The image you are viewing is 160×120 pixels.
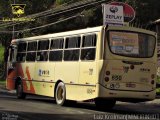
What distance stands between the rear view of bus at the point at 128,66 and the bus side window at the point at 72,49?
1.94 m

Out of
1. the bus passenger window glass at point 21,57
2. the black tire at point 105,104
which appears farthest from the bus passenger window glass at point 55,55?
the bus passenger window glass at point 21,57

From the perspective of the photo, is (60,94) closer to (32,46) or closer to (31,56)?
(31,56)

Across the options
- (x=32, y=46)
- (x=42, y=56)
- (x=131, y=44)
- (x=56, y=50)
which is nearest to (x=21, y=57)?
(x=32, y=46)

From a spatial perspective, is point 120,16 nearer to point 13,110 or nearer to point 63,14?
point 13,110

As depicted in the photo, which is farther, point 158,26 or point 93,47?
point 158,26

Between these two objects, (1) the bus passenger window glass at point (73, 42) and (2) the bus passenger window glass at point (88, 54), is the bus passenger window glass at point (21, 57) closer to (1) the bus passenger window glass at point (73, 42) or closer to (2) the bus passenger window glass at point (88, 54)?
(1) the bus passenger window glass at point (73, 42)

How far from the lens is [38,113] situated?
16.5 meters

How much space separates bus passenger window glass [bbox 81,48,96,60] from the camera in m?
18.4

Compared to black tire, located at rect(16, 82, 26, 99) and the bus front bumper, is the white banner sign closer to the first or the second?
black tire, located at rect(16, 82, 26, 99)

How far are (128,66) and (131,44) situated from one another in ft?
3.00

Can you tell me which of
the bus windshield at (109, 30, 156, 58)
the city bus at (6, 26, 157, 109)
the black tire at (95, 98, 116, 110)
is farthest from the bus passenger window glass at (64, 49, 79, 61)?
the black tire at (95, 98, 116, 110)

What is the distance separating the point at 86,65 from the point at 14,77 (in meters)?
8.44

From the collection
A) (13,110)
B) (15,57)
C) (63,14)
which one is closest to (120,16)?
(15,57)

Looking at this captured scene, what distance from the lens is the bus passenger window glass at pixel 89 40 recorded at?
1849 centimetres
